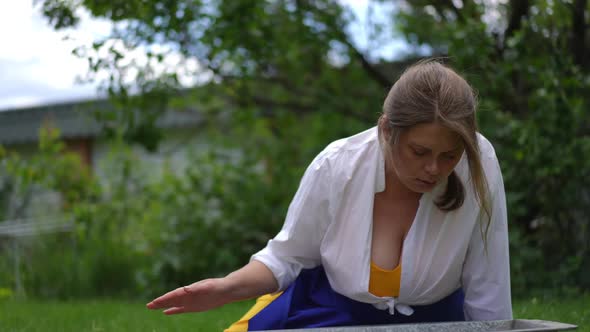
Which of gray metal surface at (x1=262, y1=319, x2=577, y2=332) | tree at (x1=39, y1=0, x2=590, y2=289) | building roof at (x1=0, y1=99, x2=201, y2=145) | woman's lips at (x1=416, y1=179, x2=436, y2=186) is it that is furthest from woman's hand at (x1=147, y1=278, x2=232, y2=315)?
building roof at (x1=0, y1=99, x2=201, y2=145)

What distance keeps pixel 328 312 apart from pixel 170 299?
2.08 feet

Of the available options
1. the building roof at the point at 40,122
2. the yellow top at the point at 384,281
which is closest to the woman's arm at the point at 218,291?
the yellow top at the point at 384,281

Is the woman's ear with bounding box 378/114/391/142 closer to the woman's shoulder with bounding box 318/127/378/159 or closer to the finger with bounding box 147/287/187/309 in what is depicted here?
the woman's shoulder with bounding box 318/127/378/159

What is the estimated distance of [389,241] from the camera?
2615 mm

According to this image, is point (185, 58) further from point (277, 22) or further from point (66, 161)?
point (66, 161)

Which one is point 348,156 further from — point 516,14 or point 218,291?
point 516,14

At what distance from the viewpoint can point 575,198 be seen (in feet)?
17.3

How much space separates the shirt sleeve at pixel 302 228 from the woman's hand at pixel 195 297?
0.90ft

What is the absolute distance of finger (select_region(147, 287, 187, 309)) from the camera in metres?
2.23

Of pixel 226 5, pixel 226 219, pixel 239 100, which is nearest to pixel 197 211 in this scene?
pixel 226 219

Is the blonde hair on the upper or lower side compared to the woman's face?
upper

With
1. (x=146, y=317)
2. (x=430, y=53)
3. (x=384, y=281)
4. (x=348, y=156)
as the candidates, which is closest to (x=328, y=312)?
(x=384, y=281)

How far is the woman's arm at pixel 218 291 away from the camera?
Answer: 2268 millimetres

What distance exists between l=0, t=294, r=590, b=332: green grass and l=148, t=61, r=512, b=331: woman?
743 mm
